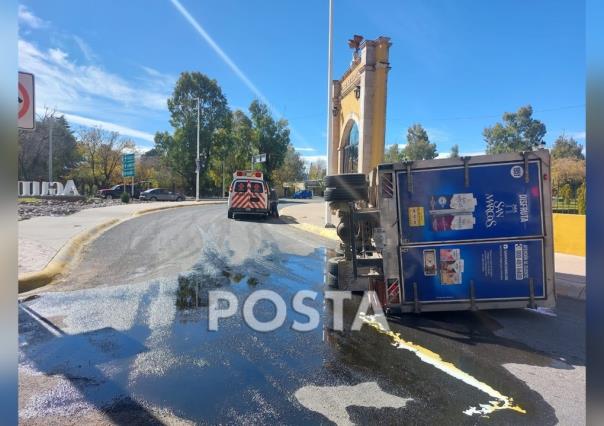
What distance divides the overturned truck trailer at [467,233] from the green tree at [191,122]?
51.8 meters

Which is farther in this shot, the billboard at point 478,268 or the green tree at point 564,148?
the green tree at point 564,148

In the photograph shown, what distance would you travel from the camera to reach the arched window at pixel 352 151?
18.9 metres

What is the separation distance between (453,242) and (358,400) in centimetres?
283

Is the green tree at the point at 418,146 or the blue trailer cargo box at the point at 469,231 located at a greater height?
the green tree at the point at 418,146

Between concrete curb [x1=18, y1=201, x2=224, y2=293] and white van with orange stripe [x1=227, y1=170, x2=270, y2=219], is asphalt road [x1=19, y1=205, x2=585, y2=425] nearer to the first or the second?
concrete curb [x1=18, y1=201, x2=224, y2=293]

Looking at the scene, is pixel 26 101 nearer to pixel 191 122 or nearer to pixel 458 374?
pixel 458 374

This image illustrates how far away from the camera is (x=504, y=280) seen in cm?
537

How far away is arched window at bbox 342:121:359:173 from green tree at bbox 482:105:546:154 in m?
46.3

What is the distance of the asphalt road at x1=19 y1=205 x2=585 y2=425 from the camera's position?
3.15 meters

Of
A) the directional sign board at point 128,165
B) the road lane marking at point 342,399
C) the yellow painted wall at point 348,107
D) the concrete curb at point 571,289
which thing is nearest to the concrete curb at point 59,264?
the road lane marking at point 342,399

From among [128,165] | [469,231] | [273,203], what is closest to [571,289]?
[469,231]

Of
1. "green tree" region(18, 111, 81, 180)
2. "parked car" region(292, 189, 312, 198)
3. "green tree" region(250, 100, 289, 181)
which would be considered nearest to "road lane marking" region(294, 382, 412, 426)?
"green tree" region(18, 111, 81, 180)

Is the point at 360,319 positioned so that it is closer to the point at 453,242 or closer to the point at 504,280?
the point at 453,242

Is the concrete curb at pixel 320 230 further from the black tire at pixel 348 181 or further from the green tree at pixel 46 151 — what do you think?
the green tree at pixel 46 151
